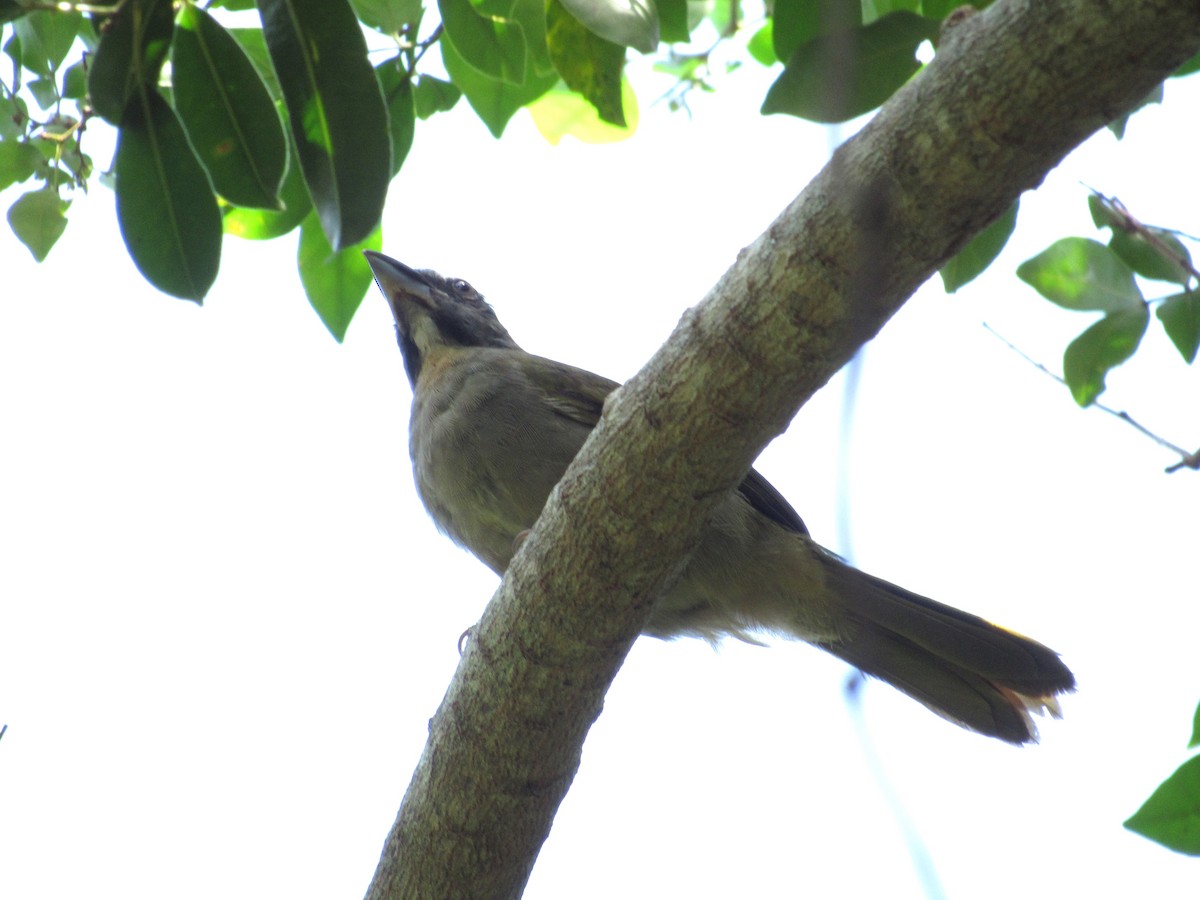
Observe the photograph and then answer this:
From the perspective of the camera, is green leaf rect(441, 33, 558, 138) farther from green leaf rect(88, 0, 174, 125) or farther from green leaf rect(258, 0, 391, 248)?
green leaf rect(88, 0, 174, 125)

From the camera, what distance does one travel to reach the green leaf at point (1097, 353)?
11.1 feet

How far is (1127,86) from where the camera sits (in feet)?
6.35

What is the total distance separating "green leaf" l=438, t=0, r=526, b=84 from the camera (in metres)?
3.07

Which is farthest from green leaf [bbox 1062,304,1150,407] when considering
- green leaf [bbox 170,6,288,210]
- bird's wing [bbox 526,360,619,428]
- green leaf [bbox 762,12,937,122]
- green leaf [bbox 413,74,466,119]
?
green leaf [bbox 170,6,288,210]

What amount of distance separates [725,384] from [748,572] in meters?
1.81

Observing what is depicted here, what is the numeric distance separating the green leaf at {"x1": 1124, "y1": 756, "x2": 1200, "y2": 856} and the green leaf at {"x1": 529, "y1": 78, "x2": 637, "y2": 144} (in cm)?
253

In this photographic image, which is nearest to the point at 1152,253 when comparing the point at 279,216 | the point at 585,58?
the point at 585,58

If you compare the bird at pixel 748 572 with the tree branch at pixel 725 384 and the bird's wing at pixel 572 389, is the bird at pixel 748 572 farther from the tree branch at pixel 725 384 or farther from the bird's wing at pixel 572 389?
the tree branch at pixel 725 384

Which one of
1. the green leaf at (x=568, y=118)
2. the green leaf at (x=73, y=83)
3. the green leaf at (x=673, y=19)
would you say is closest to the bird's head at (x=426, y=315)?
the green leaf at (x=568, y=118)

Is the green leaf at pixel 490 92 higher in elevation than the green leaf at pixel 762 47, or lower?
lower

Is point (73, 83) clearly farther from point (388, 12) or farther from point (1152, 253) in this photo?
point (1152, 253)

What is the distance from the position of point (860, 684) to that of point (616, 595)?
1.42 meters

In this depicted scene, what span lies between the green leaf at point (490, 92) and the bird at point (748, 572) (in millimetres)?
1119

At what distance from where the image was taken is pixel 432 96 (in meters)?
3.67
